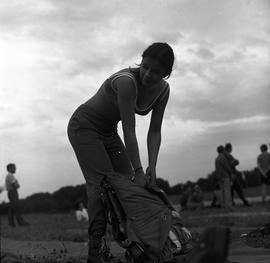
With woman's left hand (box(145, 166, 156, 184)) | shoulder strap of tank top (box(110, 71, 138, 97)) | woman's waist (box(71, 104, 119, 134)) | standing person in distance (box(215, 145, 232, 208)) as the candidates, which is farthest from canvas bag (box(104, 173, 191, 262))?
standing person in distance (box(215, 145, 232, 208))

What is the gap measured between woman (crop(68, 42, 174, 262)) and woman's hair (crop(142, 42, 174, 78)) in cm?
1

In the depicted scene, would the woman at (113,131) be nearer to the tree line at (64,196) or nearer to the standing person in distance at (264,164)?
→ the standing person in distance at (264,164)

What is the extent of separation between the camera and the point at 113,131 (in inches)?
191

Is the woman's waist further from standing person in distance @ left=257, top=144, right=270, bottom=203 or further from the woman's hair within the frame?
standing person in distance @ left=257, top=144, right=270, bottom=203

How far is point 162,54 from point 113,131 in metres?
0.93

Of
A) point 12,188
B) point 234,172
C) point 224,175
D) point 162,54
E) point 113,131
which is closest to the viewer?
point 162,54

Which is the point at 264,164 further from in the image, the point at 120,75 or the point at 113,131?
the point at 120,75

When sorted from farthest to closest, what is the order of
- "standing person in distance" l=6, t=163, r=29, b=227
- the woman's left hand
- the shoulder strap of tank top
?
"standing person in distance" l=6, t=163, r=29, b=227, the woman's left hand, the shoulder strap of tank top

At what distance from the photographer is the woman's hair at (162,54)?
416 centimetres

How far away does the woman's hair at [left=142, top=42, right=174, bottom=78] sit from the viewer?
4.16m

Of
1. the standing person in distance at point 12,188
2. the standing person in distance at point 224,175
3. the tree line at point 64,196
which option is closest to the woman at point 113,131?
the standing person in distance at point 12,188

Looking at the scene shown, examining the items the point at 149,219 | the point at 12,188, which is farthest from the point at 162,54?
the point at 12,188

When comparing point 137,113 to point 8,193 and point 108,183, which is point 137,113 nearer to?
point 108,183

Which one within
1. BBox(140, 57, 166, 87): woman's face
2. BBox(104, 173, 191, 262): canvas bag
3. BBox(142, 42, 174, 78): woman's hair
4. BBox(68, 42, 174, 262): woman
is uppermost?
BBox(142, 42, 174, 78): woman's hair
